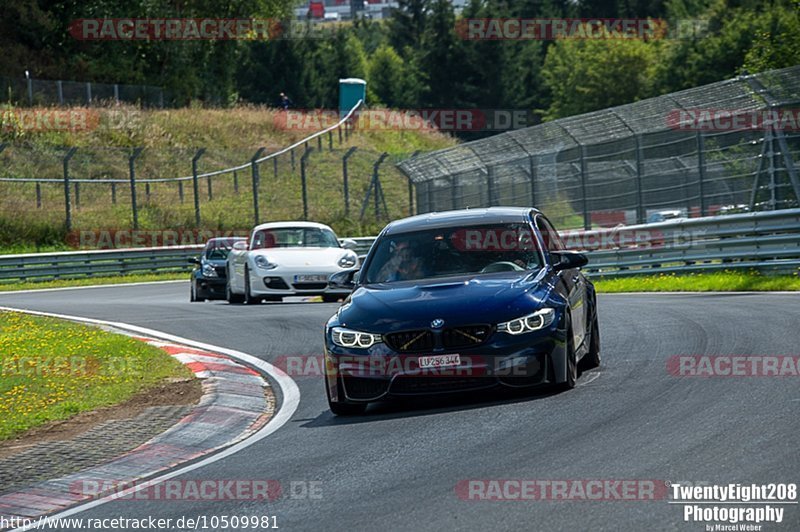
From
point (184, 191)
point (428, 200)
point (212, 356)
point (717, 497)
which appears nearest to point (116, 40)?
point (184, 191)

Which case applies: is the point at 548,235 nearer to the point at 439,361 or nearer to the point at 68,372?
the point at 439,361

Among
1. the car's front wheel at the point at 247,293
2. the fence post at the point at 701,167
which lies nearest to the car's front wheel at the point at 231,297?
the car's front wheel at the point at 247,293

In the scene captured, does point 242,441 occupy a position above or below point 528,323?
below

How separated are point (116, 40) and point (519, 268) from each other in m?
53.6

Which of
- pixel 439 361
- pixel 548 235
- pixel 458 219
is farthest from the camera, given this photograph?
pixel 548 235

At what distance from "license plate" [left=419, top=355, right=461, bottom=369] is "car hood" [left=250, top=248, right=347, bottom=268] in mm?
12550

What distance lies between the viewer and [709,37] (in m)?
85.4

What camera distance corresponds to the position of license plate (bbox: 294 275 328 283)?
21.8 metres

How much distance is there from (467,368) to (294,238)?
13.9 metres

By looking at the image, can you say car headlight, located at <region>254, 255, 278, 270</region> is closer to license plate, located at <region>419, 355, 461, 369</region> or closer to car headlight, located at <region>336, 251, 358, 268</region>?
car headlight, located at <region>336, 251, 358, 268</region>

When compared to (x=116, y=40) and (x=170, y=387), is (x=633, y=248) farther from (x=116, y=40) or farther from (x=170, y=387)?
(x=116, y=40)

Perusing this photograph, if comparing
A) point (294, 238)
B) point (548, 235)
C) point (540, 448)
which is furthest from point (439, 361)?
point (294, 238)

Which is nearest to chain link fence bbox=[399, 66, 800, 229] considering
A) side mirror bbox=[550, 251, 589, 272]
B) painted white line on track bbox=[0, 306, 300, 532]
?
painted white line on track bbox=[0, 306, 300, 532]

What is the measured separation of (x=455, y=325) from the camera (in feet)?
30.7
